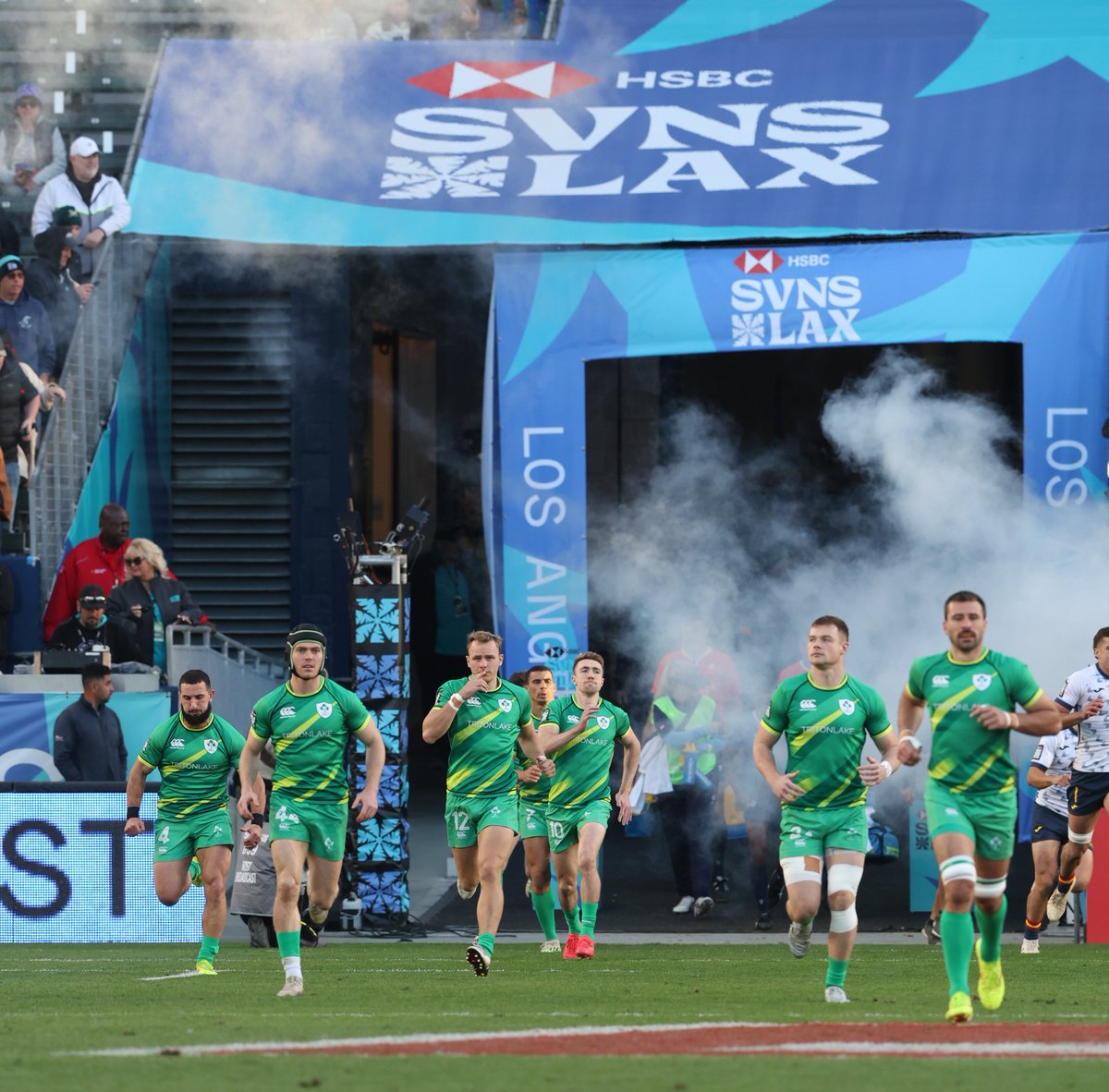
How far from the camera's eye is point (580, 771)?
13742 mm

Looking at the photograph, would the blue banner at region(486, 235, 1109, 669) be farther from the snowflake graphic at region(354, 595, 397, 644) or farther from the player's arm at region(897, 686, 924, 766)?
the player's arm at region(897, 686, 924, 766)

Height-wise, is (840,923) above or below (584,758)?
below

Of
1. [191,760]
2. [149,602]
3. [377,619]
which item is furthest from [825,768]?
[149,602]

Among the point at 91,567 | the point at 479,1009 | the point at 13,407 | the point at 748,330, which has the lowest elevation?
the point at 479,1009

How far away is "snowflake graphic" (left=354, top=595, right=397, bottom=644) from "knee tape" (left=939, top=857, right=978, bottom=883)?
7.15 m

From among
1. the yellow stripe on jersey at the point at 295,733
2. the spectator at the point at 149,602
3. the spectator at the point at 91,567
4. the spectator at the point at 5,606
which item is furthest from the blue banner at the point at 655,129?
the yellow stripe on jersey at the point at 295,733

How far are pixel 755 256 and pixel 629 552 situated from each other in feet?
10.3

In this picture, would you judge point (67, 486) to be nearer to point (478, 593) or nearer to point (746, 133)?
point (478, 593)

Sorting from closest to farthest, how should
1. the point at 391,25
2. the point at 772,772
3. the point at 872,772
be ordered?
the point at 872,772 < the point at 772,772 < the point at 391,25

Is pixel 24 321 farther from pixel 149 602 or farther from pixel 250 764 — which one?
pixel 250 764

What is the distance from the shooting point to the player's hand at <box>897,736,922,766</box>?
920cm

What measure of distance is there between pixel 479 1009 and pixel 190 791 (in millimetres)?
3385

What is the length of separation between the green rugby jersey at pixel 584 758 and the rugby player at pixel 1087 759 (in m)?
2.87

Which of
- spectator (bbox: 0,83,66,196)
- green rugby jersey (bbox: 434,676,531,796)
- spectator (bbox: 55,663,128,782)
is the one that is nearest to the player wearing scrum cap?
green rugby jersey (bbox: 434,676,531,796)
